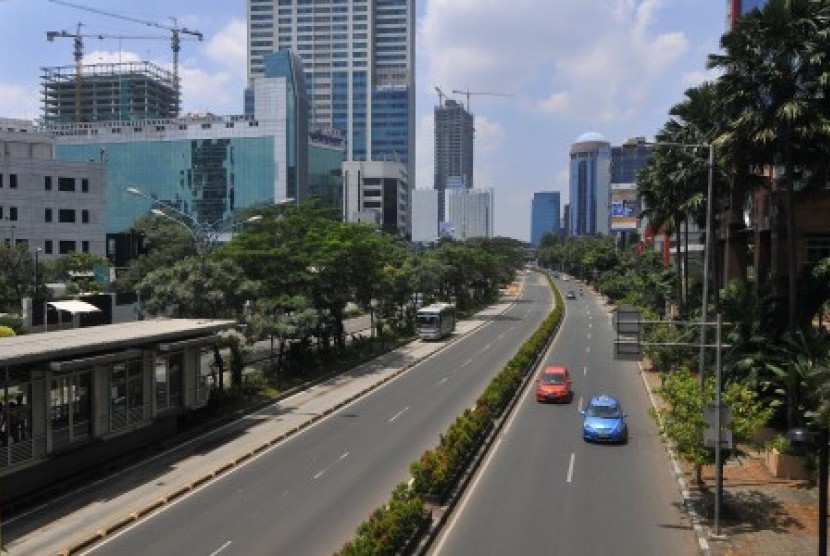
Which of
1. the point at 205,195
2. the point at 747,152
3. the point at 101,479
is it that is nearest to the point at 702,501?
the point at 747,152

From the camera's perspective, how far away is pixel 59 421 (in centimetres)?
2553

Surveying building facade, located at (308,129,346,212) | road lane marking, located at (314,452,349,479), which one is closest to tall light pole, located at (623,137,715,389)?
road lane marking, located at (314,452,349,479)

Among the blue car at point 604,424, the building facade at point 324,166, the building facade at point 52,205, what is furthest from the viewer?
the building facade at point 324,166

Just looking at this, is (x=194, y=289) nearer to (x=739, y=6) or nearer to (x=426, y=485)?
(x=426, y=485)

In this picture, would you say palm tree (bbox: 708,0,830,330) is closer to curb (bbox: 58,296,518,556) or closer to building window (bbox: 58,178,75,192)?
curb (bbox: 58,296,518,556)

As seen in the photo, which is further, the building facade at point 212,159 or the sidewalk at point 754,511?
the building facade at point 212,159

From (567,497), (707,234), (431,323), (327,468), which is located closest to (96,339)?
(327,468)

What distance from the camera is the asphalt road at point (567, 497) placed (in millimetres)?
20156

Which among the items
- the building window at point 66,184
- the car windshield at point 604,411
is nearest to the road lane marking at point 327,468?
the car windshield at point 604,411

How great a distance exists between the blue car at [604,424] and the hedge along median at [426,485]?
400cm

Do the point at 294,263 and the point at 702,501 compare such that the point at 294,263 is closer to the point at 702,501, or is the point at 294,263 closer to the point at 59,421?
the point at 59,421

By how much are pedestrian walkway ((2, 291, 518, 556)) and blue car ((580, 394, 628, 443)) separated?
11980 mm

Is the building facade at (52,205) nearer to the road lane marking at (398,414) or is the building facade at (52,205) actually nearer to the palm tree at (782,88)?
the road lane marking at (398,414)

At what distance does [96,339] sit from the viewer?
2777cm
